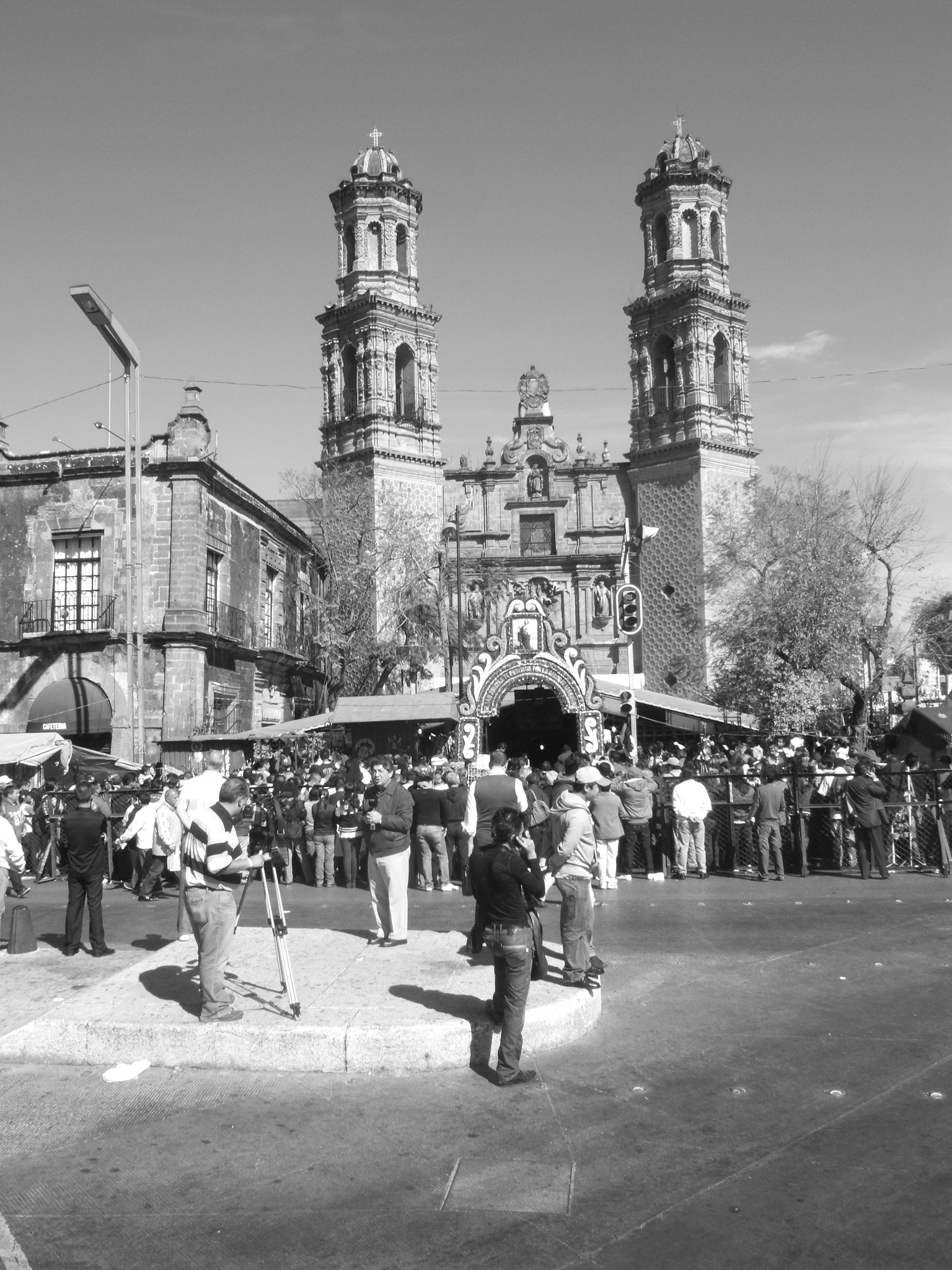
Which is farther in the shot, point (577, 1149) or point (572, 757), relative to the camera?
point (572, 757)

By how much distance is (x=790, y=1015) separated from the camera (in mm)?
8180

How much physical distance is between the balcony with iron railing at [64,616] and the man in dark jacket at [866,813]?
841 inches

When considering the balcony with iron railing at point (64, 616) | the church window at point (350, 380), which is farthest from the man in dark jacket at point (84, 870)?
the church window at point (350, 380)

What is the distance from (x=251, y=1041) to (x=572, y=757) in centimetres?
581

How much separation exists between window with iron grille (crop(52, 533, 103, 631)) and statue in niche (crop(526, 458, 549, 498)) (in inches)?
1126

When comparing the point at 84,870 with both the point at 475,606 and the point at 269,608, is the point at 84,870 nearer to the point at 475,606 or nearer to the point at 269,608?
the point at 269,608

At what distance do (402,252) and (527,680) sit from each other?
36219 mm

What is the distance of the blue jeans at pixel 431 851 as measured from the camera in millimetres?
14922

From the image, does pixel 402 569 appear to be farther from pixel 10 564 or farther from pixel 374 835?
pixel 374 835

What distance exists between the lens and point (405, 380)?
54594mm

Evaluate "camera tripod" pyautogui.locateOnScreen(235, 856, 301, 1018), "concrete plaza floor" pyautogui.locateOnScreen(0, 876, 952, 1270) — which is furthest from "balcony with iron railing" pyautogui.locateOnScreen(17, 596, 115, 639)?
"camera tripod" pyautogui.locateOnScreen(235, 856, 301, 1018)

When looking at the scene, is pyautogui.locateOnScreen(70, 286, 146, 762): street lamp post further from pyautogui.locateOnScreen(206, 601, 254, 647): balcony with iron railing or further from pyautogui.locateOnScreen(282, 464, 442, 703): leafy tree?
pyautogui.locateOnScreen(282, 464, 442, 703): leafy tree

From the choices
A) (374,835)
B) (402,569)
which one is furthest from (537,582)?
(374,835)

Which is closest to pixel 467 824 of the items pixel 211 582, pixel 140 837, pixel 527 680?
pixel 140 837
